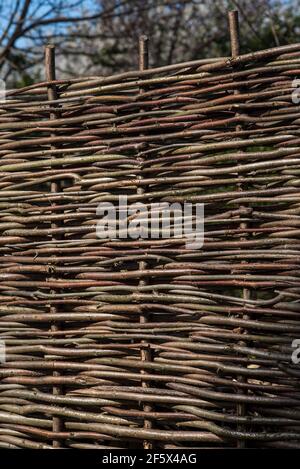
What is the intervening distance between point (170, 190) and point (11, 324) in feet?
3.17

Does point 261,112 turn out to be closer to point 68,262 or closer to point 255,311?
point 255,311

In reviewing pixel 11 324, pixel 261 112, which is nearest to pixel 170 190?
pixel 261 112

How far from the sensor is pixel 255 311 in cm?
255
